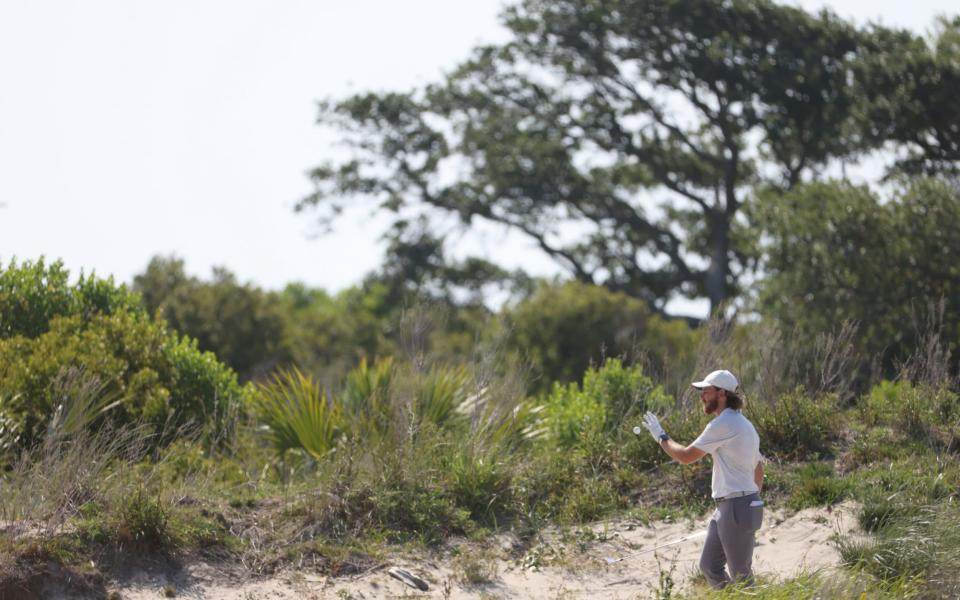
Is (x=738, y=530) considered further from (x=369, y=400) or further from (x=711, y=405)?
(x=369, y=400)

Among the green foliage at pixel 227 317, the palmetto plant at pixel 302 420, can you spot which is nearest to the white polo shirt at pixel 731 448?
the palmetto plant at pixel 302 420

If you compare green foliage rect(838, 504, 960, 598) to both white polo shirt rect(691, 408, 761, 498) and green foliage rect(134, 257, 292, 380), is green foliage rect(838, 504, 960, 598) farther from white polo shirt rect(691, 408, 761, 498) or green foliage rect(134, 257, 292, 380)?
green foliage rect(134, 257, 292, 380)

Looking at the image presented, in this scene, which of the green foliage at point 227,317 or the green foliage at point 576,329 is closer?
the green foliage at point 576,329

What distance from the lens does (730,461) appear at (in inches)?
313

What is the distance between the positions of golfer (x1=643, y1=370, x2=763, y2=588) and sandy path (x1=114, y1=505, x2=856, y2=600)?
1.83 feet

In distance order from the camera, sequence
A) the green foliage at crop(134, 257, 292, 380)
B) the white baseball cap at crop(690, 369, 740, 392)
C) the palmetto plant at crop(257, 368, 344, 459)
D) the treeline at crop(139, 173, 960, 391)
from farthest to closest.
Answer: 1. the green foliage at crop(134, 257, 292, 380)
2. the treeline at crop(139, 173, 960, 391)
3. the palmetto plant at crop(257, 368, 344, 459)
4. the white baseball cap at crop(690, 369, 740, 392)

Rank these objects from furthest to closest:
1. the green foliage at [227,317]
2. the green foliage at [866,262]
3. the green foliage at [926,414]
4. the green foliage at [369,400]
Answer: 1. the green foliage at [227,317]
2. the green foliage at [866,262]
3. the green foliage at [369,400]
4. the green foliage at [926,414]

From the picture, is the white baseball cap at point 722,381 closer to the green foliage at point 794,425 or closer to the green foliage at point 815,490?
the green foliage at point 815,490

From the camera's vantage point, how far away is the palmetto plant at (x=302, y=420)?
1195 centimetres

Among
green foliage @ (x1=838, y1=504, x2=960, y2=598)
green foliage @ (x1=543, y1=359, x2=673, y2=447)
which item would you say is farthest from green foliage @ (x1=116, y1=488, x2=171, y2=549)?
green foliage @ (x1=838, y1=504, x2=960, y2=598)

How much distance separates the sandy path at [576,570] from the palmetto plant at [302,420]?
2.81 metres

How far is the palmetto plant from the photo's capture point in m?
11.9

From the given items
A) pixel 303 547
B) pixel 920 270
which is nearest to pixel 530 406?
pixel 303 547

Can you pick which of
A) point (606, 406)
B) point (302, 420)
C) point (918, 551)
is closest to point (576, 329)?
point (606, 406)
